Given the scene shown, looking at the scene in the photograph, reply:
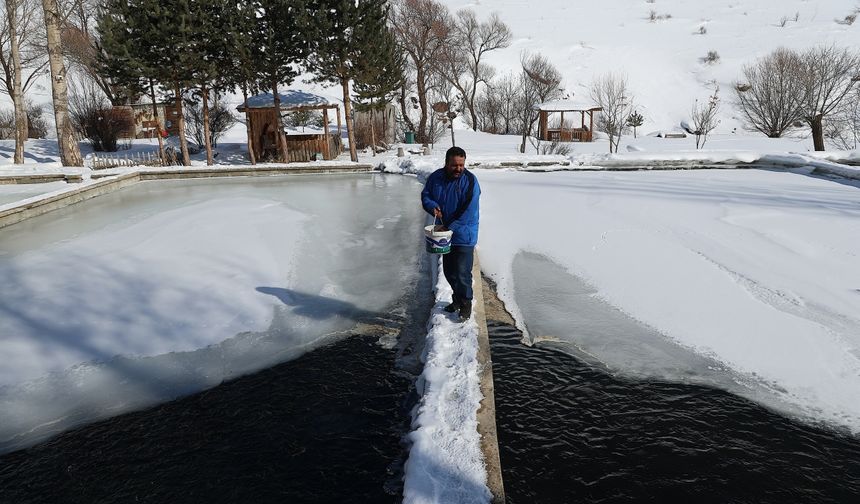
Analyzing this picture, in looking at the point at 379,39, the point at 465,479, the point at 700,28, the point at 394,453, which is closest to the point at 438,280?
the point at 394,453

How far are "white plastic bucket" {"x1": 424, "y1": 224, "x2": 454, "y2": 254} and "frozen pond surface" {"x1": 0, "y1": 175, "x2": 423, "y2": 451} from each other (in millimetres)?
1212

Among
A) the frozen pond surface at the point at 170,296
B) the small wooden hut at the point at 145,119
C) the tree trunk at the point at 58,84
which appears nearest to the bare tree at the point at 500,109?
the small wooden hut at the point at 145,119

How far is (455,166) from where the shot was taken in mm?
4160

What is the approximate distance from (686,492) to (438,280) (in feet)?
10.8

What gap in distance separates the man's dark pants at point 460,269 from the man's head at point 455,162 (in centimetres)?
59

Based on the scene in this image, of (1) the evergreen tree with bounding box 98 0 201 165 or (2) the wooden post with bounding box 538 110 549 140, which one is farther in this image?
(2) the wooden post with bounding box 538 110 549 140

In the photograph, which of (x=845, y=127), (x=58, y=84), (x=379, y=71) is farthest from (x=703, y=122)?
(x=58, y=84)

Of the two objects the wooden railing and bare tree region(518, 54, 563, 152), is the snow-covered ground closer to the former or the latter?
the wooden railing

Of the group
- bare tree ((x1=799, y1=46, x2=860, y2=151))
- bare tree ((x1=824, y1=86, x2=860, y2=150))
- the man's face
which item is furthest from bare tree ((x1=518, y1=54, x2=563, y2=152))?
the man's face

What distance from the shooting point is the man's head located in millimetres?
4121

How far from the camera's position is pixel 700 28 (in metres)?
63.8

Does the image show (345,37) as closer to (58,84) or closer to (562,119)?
(58,84)

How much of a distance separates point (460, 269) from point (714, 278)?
10.4 feet

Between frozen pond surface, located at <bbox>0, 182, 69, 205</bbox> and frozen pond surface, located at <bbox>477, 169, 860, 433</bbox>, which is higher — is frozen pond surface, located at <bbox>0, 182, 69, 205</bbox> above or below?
above
